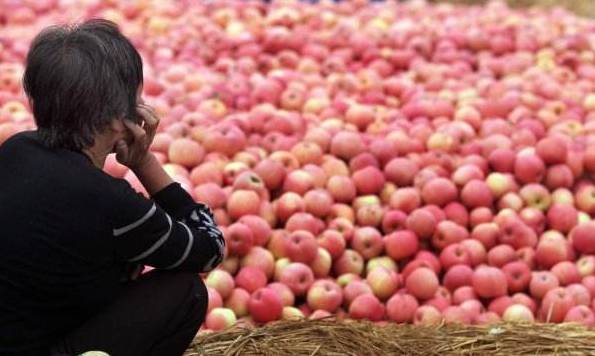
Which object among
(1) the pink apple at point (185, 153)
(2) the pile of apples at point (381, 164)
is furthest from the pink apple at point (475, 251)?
(1) the pink apple at point (185, 153)

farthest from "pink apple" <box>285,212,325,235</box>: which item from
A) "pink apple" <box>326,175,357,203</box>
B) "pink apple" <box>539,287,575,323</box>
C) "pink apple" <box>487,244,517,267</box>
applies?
"pink apple" <box>539,287,575,323</box>

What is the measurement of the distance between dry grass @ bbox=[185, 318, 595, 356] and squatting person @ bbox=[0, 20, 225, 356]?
548mm

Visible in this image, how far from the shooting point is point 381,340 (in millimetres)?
2861

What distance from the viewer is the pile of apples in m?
3.50

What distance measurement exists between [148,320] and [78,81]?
59cm

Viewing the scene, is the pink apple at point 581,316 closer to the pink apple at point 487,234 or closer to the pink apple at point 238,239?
the pink apple at point 487,234

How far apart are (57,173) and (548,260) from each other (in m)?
2.20

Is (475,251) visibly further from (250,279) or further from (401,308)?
(250,279)

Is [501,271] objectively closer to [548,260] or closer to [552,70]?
[548,260]

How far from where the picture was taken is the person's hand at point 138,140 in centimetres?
224

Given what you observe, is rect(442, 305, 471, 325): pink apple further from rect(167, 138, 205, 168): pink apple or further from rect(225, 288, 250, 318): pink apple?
rect(167, 138, 205, 168): pink apple

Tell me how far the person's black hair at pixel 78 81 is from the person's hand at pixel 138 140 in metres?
0.06

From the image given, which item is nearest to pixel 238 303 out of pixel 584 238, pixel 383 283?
pixel 383 283

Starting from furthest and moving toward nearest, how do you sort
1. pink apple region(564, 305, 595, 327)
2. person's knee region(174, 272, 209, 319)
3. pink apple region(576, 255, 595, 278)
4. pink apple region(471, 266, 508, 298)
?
1. pink apple region(576, 255, 595, 278)
2. pink apple region(471, 266, 508, 298)
3. pink apple region(564, 305, 595, 327)
4. person's knee region(174, 272, 209, 319)
